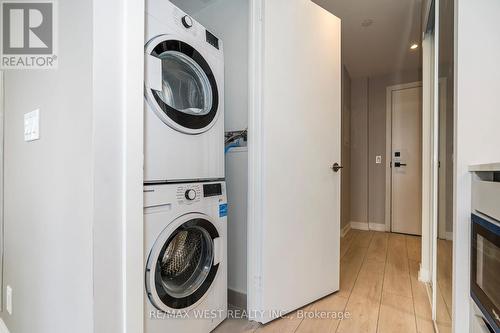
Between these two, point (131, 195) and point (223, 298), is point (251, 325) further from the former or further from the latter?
point (131, 195)

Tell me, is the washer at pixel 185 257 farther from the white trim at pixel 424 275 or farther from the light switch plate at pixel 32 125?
the white trim at pixel 424 275

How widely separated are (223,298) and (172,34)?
140 centimetres

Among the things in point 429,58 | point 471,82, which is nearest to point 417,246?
point 429,58

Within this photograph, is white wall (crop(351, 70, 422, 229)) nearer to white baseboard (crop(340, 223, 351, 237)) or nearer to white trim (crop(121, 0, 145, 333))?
white baseboard (crop(340, 223, 351, 237))

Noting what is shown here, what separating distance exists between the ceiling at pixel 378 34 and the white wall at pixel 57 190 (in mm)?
2208

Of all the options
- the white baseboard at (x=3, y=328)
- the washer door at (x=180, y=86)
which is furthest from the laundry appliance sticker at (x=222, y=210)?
the white baseboard at (x=3, y=328)

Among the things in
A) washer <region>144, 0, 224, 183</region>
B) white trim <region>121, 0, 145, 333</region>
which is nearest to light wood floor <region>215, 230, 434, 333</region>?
white trim <region>121, 0, 145, 333</region>

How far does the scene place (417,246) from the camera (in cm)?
293

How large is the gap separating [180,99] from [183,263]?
2.74 ft

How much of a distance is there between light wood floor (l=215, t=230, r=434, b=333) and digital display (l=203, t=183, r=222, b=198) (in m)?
0.76

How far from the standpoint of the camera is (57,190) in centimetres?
90

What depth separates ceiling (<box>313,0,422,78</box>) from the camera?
226 centimetres

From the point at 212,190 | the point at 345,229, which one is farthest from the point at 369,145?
the point at 212,190

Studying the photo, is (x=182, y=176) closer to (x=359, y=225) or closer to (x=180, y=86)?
(x=180, y=86)
